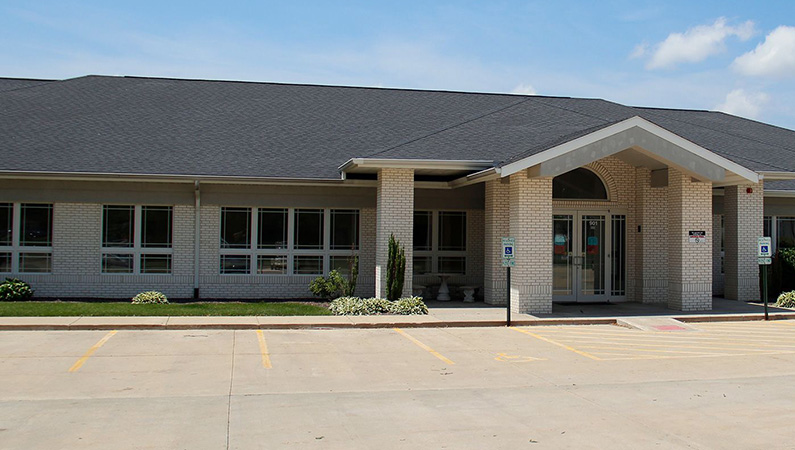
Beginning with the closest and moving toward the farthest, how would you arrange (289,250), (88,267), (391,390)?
1. (391,390)
2. (88,267)
3. (289,250)

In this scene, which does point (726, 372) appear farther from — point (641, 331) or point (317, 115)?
point (317, 115)

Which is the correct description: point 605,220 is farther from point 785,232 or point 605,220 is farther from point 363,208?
point 785,232

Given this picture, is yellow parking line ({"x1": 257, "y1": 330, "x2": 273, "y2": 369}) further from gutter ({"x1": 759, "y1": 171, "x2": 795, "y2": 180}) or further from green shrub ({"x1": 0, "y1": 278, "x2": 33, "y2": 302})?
gutter ({"x1": 759, "y1": 171, "x2": 795, "y2": 180})

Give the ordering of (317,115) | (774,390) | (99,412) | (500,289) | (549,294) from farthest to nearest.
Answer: (317,115)
(500,289)
(549,294)
(774,390)
(99,412)

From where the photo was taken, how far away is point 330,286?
19062mm

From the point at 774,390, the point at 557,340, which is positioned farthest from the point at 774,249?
the point at 774,390

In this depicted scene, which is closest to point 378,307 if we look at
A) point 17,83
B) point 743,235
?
point 743,235

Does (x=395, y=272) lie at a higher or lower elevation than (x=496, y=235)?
lower

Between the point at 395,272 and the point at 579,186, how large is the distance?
19.1ft

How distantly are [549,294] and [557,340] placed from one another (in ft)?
10.1

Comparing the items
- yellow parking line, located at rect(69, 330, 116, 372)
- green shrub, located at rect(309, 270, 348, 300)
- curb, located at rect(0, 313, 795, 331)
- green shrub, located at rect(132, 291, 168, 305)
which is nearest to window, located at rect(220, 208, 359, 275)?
green shrub, located at rect(309, 270, 348, 300)

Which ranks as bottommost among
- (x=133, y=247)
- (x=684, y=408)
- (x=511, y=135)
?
(x=684, y=408)

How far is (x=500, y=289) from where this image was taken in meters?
19.2

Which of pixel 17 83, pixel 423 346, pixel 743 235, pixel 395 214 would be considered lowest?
pixel 423 346
